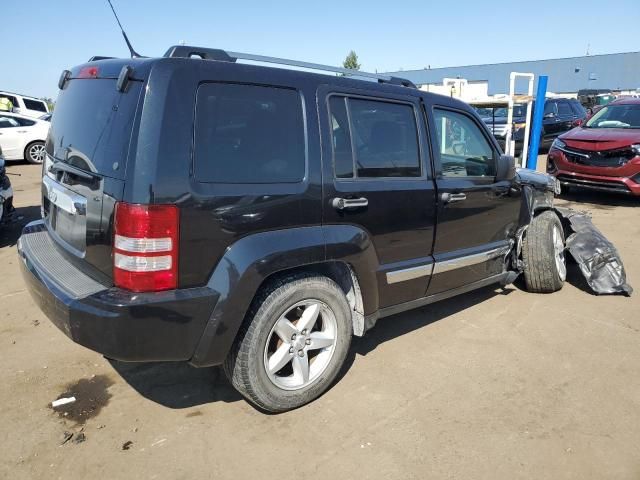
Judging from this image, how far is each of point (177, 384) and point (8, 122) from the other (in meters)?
13.4

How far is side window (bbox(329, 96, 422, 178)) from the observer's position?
2976 mm

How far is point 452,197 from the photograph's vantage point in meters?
3.54

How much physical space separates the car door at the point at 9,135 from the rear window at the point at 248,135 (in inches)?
534

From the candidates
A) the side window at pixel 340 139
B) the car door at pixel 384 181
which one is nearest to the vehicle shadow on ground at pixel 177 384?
the car door at pixel 384 181

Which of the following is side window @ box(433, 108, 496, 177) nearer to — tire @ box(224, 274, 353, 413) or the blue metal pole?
tire @ box(224, 274, 353, 413)

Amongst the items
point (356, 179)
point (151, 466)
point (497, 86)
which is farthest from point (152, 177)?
point (497, 86)

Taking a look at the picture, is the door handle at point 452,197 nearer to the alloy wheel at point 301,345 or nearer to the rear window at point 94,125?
the alloy wheel at point 301,345

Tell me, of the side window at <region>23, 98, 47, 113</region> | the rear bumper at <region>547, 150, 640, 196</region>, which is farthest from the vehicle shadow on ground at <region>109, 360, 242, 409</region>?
the side window at <region>23, 98, 47, 113</region>

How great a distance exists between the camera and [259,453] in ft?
8.54

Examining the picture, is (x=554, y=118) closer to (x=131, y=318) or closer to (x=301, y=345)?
(x=301, y=345)

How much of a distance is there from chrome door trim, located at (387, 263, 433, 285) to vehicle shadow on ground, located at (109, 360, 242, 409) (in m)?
1.21

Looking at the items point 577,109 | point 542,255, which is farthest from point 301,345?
point 577,109

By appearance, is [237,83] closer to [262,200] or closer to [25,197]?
[262,200]

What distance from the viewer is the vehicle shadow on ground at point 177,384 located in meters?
3.08
